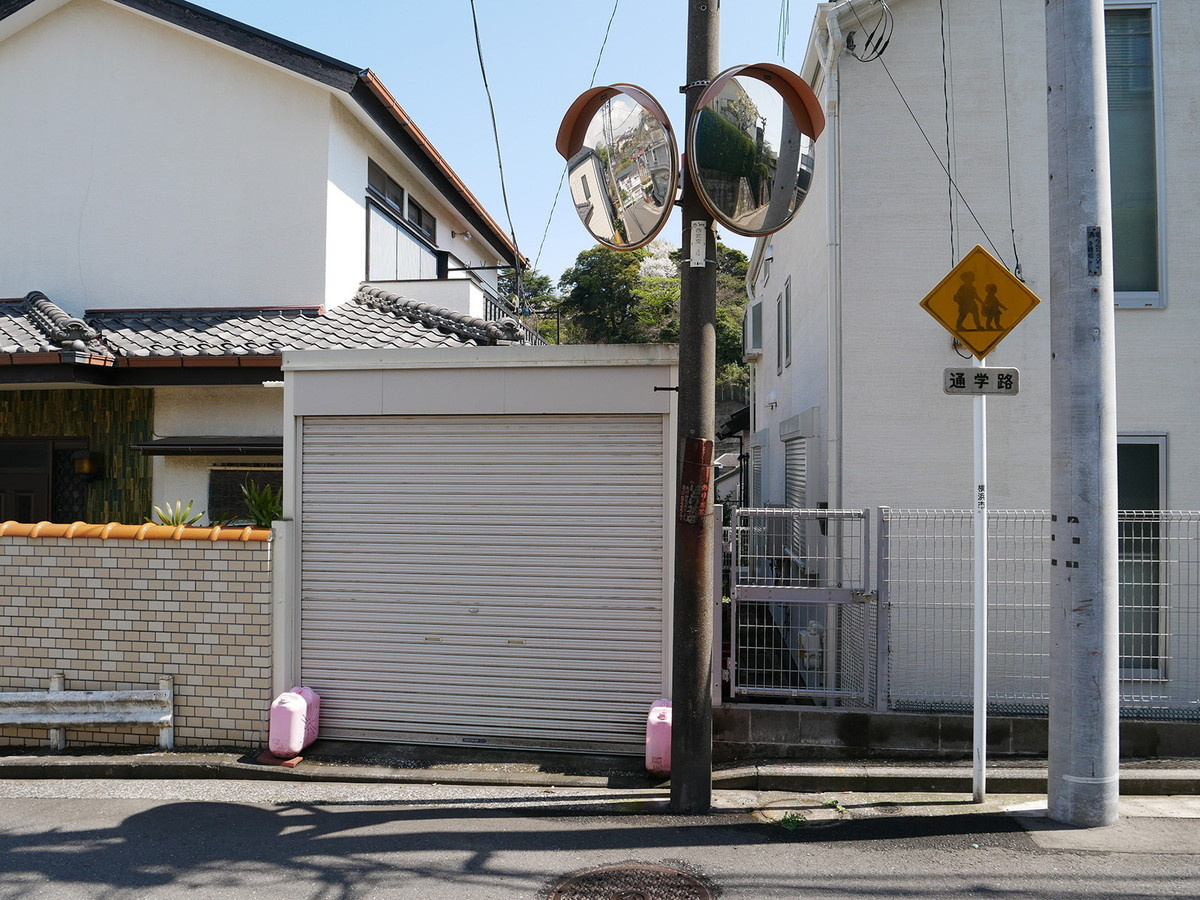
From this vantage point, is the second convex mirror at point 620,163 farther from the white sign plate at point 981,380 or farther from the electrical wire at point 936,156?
the electrical wire at point 936,156

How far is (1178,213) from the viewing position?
689 cm

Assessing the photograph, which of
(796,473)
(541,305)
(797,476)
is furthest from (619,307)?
(797,476)

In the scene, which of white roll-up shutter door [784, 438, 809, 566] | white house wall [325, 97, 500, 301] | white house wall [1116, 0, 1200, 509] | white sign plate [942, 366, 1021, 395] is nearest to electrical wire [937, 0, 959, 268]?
white house wall [1116, 0, 1200, 509]

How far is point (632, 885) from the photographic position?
426cm

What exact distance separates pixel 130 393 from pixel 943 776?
8.68 m

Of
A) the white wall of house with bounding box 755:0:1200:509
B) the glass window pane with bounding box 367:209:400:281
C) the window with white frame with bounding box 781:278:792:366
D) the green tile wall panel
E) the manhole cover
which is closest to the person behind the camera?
the manhole cover

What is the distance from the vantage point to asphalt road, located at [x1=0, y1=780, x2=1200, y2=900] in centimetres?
426

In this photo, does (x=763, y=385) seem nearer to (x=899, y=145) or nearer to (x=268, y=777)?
(x=899, y=145)

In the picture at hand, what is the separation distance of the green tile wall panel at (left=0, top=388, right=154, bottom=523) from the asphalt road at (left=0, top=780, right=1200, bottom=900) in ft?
13.3

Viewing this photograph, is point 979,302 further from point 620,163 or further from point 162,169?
point 162,169

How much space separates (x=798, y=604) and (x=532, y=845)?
8.88ft

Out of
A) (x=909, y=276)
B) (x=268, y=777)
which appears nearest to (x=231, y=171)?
(x=268, y=777)

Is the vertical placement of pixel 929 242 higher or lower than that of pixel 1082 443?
higher

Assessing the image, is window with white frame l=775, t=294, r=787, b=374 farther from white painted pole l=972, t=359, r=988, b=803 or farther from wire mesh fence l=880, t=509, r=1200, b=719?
white painted pole l=972, t=359, r=988, b=803
